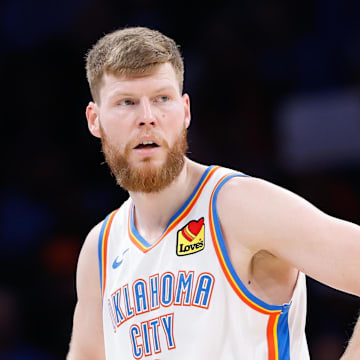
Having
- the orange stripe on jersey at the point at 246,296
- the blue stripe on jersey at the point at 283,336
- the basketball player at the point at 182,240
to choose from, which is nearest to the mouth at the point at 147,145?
the basketball player at the point at 182,240

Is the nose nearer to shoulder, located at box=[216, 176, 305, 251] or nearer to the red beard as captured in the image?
the red beard

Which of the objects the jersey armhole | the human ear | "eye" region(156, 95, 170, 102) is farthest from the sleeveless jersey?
the human ear

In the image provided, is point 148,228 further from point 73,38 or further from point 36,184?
point 73,38

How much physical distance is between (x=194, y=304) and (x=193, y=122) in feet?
14.6

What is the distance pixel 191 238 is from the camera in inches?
127

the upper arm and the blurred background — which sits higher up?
the blurred background

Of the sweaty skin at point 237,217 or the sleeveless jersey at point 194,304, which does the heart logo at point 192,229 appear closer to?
the sleeveless jersey at point 194,304

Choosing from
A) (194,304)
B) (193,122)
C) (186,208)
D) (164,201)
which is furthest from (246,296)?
(193,122)

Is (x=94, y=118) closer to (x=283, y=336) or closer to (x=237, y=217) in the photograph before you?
(x=237, y=217)

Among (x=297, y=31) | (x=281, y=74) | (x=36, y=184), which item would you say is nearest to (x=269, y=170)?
(x=281, y=74)

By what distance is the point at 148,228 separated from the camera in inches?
137

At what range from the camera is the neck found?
133 inches

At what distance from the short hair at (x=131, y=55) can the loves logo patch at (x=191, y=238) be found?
0.56 meters

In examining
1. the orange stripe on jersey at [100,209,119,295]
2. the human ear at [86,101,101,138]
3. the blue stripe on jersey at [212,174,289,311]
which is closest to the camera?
the blue stripe on jersey at [212,174,289,311]
